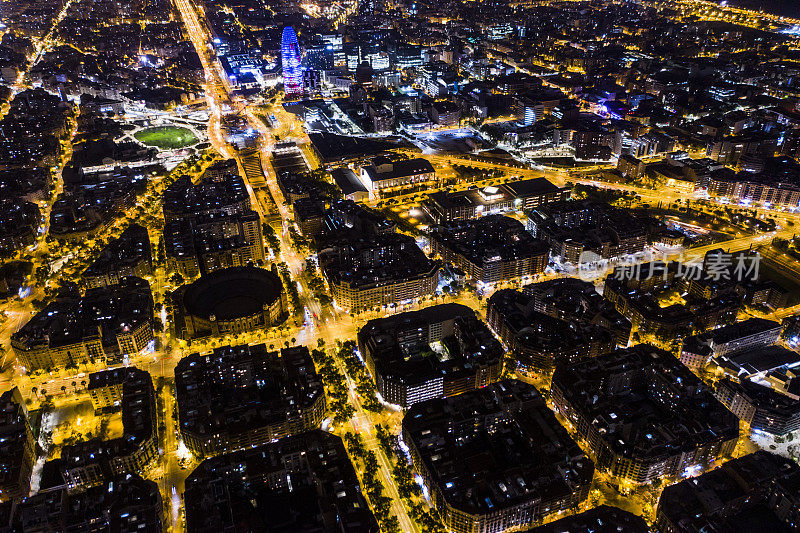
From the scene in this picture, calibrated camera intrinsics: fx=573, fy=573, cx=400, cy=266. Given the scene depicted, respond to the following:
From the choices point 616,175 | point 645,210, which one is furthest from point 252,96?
point 645,210

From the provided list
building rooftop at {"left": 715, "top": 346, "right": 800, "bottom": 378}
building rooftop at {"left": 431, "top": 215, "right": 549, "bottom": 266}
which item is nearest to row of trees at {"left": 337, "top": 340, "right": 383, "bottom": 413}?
building rooftop at {"left": 431, "top": 215, "right": 549, "bottom": 266}

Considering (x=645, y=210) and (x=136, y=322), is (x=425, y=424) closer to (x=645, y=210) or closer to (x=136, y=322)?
(x=136, y=322)

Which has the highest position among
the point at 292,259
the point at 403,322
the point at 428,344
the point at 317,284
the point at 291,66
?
the point at 291,66

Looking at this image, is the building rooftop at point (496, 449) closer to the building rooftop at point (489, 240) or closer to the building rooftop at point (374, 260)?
the building rooftop at point (374, 260)

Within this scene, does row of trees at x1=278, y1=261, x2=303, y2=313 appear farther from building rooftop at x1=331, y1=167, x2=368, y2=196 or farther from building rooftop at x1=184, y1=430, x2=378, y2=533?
building rooftop at x1=184, y1=430, x2=378, y2=533

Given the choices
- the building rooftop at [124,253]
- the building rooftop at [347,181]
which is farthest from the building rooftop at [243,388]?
the building rooftop at [347,181]

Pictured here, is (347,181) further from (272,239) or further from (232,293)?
(232,293)

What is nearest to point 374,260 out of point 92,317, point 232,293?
point 232,293
